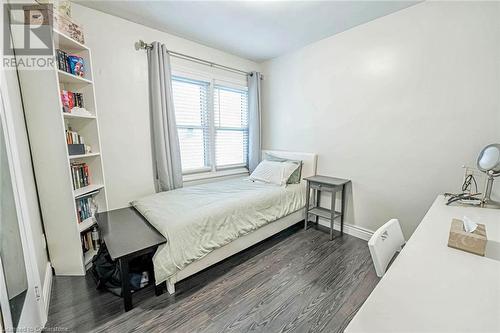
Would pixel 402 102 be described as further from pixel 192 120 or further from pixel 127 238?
pixel 127 238

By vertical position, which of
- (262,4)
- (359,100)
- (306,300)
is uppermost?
(262,4)

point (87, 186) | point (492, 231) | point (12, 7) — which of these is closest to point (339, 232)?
point (492, 231)

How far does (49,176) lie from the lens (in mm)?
1742

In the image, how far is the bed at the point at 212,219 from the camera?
5.38ft

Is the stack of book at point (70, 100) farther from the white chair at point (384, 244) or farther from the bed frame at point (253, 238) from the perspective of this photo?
the white chair at point (384, 244)

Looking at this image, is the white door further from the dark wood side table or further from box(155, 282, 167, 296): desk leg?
the dark wood side table

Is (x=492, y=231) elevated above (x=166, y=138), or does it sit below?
below

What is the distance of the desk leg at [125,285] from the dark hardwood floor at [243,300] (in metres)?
0.06

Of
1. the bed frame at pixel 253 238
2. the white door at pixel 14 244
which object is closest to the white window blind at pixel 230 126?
the bed frame at pixel 253 238

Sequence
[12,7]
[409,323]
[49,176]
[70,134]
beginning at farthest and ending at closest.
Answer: [70,134] < [49,176] < [12,7] < [409,323]

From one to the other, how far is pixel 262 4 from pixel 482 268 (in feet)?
7.73

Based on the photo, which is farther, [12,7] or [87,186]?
[87,186]

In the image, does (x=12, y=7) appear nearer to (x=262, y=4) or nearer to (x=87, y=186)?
(x=87, y=186)

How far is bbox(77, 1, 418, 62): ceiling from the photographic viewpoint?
1.97m
